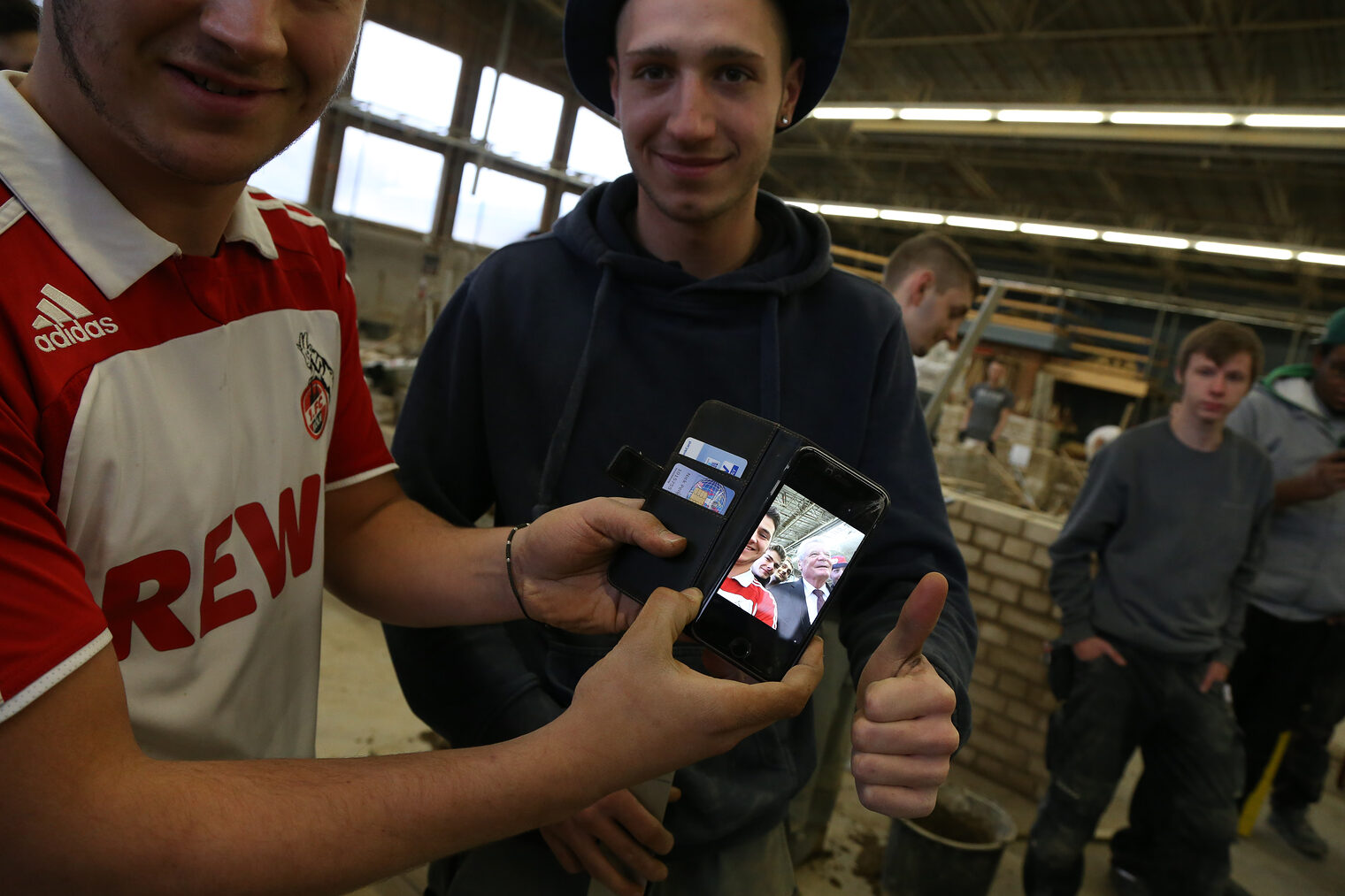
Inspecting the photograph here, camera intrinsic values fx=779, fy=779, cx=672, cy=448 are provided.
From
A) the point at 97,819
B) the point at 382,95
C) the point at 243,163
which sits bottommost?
the point at 97,819

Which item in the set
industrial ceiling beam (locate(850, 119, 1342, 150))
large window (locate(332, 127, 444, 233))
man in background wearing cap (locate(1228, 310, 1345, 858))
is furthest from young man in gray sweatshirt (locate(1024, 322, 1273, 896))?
large window (locate(332, 127, 444, 233))

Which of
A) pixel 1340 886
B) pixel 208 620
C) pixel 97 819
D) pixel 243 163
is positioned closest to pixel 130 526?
pixel 208 620

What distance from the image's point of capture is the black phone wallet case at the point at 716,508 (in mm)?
924

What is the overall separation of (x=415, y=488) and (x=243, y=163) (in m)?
0.62

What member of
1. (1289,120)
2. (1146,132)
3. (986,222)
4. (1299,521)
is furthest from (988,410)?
(986,222)

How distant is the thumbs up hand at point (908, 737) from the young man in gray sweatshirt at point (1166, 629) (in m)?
2.29

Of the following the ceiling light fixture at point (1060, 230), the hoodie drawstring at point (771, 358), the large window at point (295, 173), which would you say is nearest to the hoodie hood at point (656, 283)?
the hoodie drawstring at point (771, 358)

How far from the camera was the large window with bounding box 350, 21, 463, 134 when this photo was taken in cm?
905

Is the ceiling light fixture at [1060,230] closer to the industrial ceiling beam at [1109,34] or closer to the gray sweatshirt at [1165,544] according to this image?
the industrial ceiling beam at [1109,34]

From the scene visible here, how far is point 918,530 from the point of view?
1169 mm

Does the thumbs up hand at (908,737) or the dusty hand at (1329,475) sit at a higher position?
the dusty hand at (1329,475)

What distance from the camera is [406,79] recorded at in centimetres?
947

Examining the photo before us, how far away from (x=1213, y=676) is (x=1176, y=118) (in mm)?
6430

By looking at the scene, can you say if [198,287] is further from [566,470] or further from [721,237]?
[721,237]
